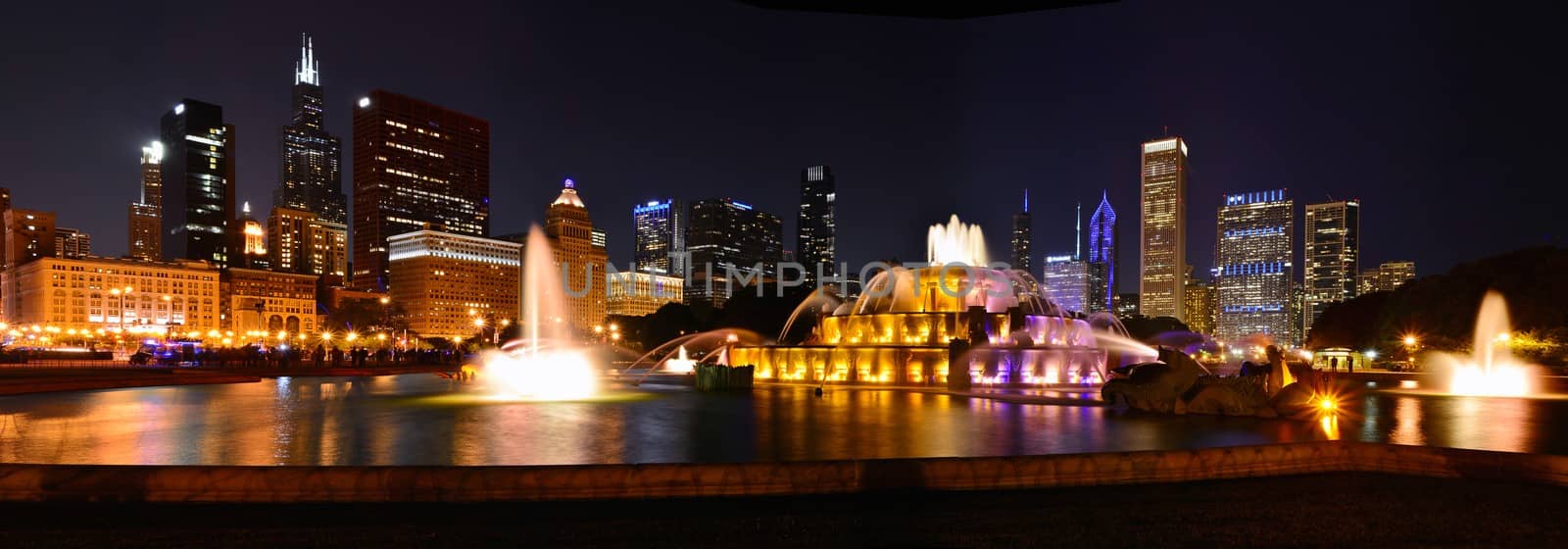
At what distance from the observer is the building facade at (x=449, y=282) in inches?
7018

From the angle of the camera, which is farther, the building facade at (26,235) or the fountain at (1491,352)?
the building facade at (26,235)

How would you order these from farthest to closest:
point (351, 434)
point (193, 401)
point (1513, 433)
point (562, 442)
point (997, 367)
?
point (997, 367)
point (193, 401)
point (1513, 433)
point (351, 434)
point (562, 442)

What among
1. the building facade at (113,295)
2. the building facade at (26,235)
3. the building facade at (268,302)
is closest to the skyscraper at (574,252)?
the building facade at (268,302)

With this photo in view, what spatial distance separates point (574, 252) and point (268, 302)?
203ft

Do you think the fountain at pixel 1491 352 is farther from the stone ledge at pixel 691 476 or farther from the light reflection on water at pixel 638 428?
the stone ledge at pixel 691 476

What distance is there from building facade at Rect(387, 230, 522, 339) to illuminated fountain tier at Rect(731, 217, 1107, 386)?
15196 cm

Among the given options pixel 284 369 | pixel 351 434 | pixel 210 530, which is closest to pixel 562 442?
pixel 351 434

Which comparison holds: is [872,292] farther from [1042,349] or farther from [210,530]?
[210,530]

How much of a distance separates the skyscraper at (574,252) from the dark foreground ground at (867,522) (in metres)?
175

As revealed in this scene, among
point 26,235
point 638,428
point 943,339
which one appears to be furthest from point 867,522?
point 26,235

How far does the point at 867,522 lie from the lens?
725 cm

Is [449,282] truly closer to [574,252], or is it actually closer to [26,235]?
[574,252]

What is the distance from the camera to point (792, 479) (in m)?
8.38

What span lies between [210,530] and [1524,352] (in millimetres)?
55497
